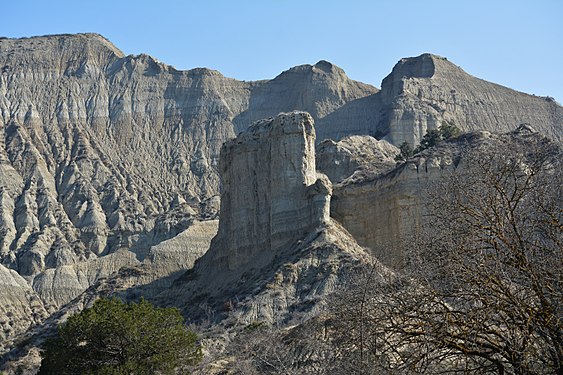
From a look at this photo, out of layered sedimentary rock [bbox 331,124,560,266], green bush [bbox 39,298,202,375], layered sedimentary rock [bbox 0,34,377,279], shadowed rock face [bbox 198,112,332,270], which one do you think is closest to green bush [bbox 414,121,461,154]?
layered sedimentary rock [bbox 331,124,560,266]

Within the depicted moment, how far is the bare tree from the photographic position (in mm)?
14289

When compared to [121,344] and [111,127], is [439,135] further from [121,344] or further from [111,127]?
[121,344]

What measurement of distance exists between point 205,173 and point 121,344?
11305cm

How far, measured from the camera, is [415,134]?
13162 centimetres

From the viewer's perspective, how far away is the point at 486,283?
47.6 ft

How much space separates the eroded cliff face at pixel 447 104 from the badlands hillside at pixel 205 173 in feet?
0.89

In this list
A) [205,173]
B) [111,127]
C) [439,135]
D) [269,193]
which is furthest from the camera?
[111,127]

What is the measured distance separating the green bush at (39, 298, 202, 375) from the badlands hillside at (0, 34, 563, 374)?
17.9 meters

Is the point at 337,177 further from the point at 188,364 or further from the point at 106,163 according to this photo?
the point at 106,163

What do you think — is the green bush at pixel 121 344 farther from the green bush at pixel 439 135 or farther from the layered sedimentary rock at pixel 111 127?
the layered sedimentary rock at pixel 111 127

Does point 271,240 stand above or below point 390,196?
below

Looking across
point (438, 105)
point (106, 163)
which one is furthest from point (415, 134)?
point (106, 163)

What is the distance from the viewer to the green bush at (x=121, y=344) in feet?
142

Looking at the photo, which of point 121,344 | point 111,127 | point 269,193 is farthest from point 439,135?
point 121,344
